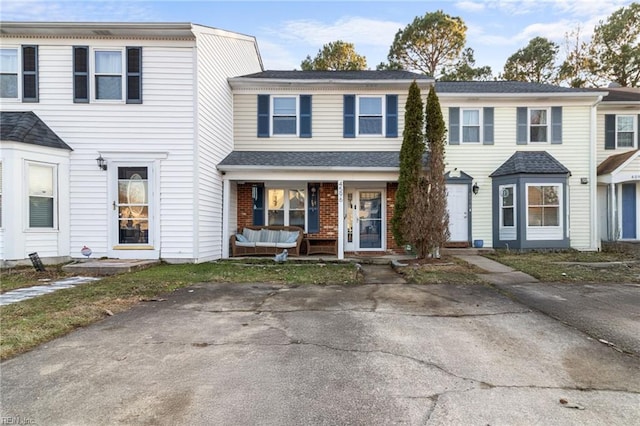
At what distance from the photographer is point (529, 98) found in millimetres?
12445

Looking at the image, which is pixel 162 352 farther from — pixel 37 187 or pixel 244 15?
pixel 244 15

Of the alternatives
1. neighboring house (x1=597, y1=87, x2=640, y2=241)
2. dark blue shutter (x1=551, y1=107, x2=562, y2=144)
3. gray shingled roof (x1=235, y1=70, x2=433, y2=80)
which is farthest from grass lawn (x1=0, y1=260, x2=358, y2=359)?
neighboring house (x1=597, y1=87, x2=640, y2=241)

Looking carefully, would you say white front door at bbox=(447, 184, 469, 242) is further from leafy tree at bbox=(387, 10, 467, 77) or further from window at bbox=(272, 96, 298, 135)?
leafy tree at bbox=(387, 10, 467, 77)

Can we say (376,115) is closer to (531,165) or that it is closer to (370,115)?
(370,115)

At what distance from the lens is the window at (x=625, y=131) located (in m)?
13.6

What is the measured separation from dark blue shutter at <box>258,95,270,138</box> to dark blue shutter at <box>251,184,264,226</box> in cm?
179

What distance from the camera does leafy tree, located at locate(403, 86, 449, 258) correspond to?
Result: 9.28m

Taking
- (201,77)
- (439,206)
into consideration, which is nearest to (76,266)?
(201,77)

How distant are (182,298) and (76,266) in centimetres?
403

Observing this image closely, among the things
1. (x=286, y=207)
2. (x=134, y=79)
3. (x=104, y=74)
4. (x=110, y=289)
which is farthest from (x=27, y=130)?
(x=286, y=207)

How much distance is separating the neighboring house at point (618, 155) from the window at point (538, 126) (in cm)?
267

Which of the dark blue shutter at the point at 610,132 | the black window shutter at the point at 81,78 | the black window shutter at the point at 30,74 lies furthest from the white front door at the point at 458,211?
the black window shutter at the point at 30,74

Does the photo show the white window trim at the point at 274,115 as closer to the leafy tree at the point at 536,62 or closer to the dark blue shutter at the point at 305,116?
the dark blue shutter at the point at 305,116

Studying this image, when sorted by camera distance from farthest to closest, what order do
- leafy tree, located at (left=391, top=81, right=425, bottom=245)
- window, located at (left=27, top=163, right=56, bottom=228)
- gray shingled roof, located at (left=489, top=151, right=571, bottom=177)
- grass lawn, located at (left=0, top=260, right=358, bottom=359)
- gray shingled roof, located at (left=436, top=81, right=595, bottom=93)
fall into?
gray shingled roof, located at (left=436, top=81, right=595, bottom=93), gray shingled roof, located at (left=489, top=151, right=571, bottom=177), leafy tree, located at (left=391, top=81, right=425, bottom=245), window, located at (left=27, top=163, right=56, bottom=228), grass lawn, located at (left=0, top=260, right=358, bottom=359)
